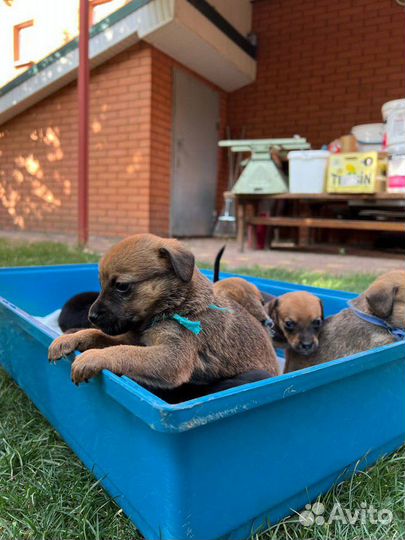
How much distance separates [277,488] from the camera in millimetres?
1443

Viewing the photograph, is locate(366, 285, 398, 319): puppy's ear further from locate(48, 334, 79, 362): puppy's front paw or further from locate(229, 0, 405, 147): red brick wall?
locate(229, 0, 405, 147): red brick wall

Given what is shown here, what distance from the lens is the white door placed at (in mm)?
9695

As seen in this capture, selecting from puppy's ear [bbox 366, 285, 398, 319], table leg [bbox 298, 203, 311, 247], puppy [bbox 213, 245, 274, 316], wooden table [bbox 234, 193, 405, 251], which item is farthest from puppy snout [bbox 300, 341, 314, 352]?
table leg [bbox 298, 203, 311, 247]

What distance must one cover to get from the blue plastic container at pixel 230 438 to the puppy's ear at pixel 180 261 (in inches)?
18.1

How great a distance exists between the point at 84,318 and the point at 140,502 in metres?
1.69

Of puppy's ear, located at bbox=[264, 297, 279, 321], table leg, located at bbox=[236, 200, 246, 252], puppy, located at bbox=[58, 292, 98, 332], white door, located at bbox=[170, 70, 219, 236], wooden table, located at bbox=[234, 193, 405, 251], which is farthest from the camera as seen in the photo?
white door, located at bbox=[170, 70, 219, 236]

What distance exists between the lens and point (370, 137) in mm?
7684

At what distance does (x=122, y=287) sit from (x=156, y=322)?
18 centimetres

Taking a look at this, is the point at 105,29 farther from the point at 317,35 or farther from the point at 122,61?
the point at 317,35

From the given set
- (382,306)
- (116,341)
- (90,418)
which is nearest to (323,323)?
(382,306)

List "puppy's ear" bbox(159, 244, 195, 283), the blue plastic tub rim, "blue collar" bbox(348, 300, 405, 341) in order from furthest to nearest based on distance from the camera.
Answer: "blue collar" bbox(348, 300, 405, 341) → "puppy's ear" bbox(159, 244, 195, 283) → the blue plastic tub rim

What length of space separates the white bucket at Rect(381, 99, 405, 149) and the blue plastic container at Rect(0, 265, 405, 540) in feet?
17.2

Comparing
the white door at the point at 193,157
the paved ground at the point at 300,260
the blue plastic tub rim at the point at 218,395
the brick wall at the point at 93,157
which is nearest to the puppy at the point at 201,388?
the blue plastic tub rim at the point at 218,395

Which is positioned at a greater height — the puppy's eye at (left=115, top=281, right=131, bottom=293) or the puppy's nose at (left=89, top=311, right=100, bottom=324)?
the puppy's eye at (left=115, top=281, right=131, bottom=293)
